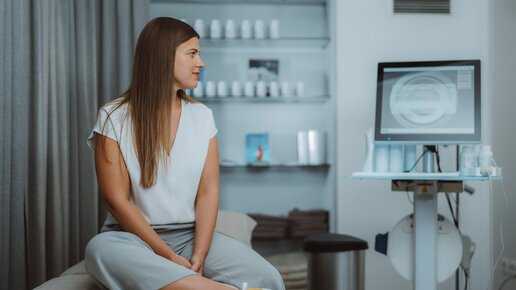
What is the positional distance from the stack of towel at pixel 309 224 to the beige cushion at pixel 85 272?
83 centimetres

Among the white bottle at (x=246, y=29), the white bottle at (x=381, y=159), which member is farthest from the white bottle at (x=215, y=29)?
the white bottle at (x=381, y=159)

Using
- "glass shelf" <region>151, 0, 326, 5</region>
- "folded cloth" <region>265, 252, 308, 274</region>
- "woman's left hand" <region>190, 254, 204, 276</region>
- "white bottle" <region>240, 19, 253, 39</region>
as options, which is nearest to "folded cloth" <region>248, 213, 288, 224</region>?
"folded cloth" <region>265, 252, 308, 274</region>

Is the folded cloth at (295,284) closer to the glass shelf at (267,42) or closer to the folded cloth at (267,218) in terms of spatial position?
the folded cloth at (267,218)

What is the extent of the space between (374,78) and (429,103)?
2.65 ft

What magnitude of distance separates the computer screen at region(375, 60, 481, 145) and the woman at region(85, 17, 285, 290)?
983 mm

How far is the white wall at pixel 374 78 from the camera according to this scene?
3.44m

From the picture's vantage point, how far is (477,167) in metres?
2.45

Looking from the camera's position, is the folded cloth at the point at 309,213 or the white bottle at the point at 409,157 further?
the folded cloth at the point at 309,213

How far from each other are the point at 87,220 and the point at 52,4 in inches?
39.1

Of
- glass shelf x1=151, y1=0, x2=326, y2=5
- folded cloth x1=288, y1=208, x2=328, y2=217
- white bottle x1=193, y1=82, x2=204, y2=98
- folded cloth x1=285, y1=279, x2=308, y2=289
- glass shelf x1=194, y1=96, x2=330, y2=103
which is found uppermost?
glass shelf x1=151, y1=0, x2=326, y2=5

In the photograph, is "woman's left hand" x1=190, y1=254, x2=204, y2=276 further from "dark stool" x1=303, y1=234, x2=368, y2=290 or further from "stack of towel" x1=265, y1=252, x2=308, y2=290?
"stack of towel" x1=265, y1=252, x2=308, y2=290

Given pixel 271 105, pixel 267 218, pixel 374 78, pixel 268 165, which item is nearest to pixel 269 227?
pixel 267 218

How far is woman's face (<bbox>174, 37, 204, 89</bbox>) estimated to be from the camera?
1.99 metres

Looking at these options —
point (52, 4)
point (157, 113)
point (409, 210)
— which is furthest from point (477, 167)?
point (52, 4)
